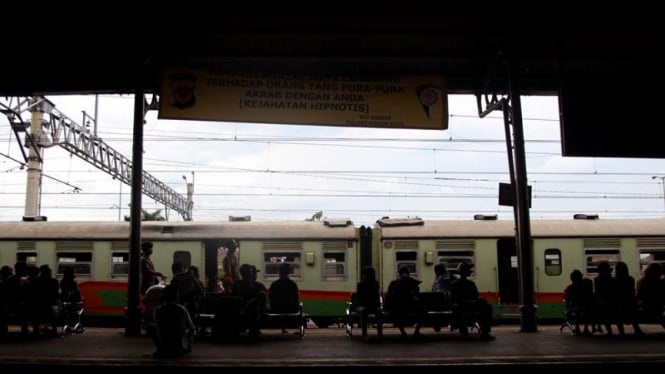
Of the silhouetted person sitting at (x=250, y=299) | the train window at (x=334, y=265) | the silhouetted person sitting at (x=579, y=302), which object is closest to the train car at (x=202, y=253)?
the train window at (x=334, y=265)

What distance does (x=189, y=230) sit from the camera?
17.3 m

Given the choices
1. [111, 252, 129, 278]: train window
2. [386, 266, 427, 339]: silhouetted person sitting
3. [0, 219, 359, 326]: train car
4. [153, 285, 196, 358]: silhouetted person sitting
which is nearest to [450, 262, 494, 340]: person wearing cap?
[386, 266, 427, 339]: silhouetted person sitting

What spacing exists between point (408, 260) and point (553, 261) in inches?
148

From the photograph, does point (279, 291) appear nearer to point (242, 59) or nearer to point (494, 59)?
point (242, 59)

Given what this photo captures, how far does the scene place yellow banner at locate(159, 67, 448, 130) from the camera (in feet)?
40.0

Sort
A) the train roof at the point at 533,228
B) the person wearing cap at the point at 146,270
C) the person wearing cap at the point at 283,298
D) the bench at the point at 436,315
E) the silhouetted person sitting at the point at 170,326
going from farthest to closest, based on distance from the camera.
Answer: the train roof at the point at 533,228 < the person wearing cap at the point at 146,270 < the person wearing cap at the point at 283,298 < the bench at the point at 436,315 < the silhouetted person sitting at the point at 170,326

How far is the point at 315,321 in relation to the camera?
16734 mm

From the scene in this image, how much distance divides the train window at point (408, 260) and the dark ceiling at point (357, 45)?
5.18 metres

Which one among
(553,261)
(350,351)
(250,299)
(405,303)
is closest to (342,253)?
(553,261)

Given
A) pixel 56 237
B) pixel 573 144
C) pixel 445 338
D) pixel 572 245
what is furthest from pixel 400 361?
pixel 56 237

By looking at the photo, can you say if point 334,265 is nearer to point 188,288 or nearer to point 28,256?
point 188,288

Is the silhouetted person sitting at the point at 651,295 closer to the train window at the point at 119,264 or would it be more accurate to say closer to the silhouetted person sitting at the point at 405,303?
the silhouetted person sitting at the point at 405,303

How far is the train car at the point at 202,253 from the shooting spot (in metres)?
16.7

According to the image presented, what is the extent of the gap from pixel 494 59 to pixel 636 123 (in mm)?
2753
